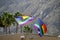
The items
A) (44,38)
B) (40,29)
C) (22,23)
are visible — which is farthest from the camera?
(44,38)

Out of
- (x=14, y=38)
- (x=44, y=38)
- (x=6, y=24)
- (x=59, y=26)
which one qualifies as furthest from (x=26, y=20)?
(x=59, y=26)

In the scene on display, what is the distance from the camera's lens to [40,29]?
34156 millimetres

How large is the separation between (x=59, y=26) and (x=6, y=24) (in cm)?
11723

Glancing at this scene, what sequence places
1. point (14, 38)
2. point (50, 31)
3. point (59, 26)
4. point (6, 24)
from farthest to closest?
1. point (59, 26)
2. point (50, 31)
3. point (6, 24)
4. point (14, 38)

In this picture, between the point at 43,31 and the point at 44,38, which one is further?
the point at 44,38

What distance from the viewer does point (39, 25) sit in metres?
34.2

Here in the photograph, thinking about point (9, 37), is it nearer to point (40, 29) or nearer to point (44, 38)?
point (44, 38)

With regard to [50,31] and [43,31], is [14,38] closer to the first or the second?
[43,31]

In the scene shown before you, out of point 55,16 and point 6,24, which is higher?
point 55,16

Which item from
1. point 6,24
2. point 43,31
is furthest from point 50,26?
point 43,31

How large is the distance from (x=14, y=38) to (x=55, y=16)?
147553 millimetres

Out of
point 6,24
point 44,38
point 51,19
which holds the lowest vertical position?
point 44,38

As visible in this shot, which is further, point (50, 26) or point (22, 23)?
point (50, 26)

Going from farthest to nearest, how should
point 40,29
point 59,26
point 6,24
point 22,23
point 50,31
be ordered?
point 59,26, point 50,31, point 6,24, point 40,29, point 22,23
